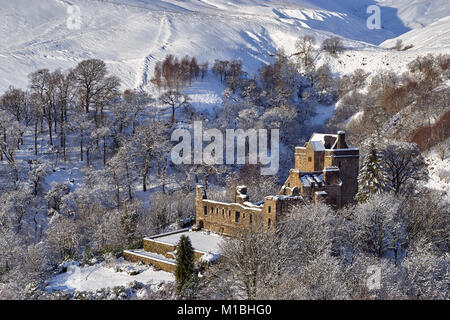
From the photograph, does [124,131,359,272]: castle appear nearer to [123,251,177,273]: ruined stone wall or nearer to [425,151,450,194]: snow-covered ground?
[123,251,177,273]: ruined stone wall

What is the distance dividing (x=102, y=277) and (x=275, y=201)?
13.5 metres

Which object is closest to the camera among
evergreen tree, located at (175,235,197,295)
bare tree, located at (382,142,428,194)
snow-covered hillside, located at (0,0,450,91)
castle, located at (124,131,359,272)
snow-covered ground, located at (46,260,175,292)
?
evergreen tree, located at (175,235,197,295)

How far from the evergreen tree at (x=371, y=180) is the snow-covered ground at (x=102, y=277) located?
1734 cm

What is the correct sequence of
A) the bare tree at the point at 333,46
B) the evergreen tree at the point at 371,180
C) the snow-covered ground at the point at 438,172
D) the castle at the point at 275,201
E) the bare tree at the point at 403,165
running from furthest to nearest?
the bare tree at the point at 333,46 < the snow-covered ground at the point at 438,172 < the bare tree at the point at 403,165 < the evergreen tree at the point at 371,180 < the castle at the point at 275,201

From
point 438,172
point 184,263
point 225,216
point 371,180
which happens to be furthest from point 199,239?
point 438,172

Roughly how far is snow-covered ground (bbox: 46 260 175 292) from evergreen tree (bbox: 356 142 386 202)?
1734cm

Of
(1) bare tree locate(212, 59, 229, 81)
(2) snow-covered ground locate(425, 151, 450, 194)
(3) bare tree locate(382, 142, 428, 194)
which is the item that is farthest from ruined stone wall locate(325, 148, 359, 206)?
(1) bare tree locate(212, 59, 229, 81)

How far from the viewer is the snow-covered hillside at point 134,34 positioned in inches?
3546

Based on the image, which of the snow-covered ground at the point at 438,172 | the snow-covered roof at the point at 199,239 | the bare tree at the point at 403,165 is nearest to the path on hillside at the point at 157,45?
the snow-covered roof at the point at 199,239

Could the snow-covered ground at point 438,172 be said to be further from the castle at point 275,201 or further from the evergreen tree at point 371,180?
the castle at point 275,201

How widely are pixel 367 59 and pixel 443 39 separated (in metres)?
15.5

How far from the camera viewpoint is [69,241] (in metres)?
40.6

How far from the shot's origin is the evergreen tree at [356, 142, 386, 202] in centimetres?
3872

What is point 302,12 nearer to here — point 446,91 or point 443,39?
point 443,39
